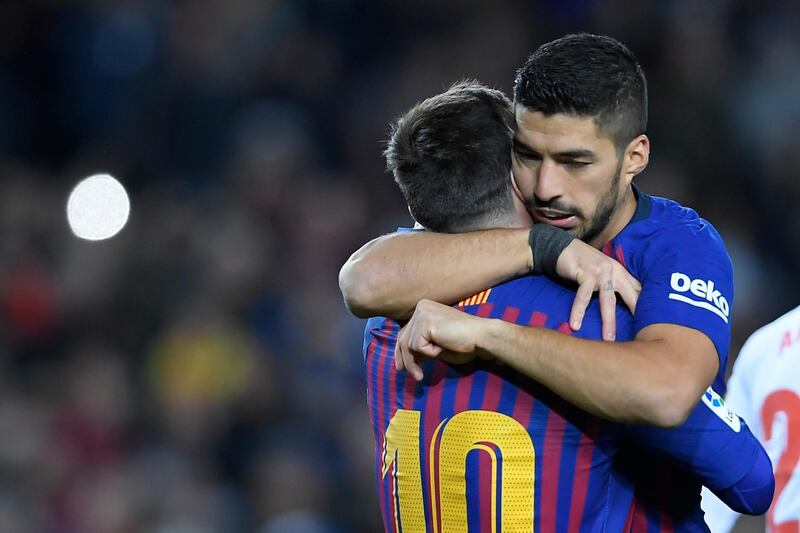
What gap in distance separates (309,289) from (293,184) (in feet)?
3.10

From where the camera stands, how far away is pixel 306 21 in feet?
29.0

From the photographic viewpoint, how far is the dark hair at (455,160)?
2557 millimetres

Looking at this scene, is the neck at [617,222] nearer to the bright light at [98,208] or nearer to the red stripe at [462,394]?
the red stripe at [462,394]

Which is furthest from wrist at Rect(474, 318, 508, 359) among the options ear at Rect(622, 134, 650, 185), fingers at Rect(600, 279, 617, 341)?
ear at Rect(622, 134, 650, 185)

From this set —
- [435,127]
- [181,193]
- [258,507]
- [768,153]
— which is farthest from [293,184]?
[435,127]

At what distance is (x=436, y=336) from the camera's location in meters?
2.42

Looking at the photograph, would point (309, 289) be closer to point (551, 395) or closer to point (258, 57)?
point (258, 57)

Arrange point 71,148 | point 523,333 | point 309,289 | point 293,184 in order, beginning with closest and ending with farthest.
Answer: point 523,333, point 309,289, point 293,184, point 71,148

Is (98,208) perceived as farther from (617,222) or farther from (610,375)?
(610,375)

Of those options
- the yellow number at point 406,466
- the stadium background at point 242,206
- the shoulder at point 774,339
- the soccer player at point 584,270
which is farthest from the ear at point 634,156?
the stadium background at point 242,206

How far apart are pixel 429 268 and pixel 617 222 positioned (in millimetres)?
530

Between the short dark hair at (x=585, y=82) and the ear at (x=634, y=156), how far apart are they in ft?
0.16

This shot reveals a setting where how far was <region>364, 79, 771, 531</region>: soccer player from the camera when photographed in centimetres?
245

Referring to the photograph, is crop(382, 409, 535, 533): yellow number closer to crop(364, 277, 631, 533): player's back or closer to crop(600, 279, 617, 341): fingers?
crop(364, 277, 631, 533): player's back
